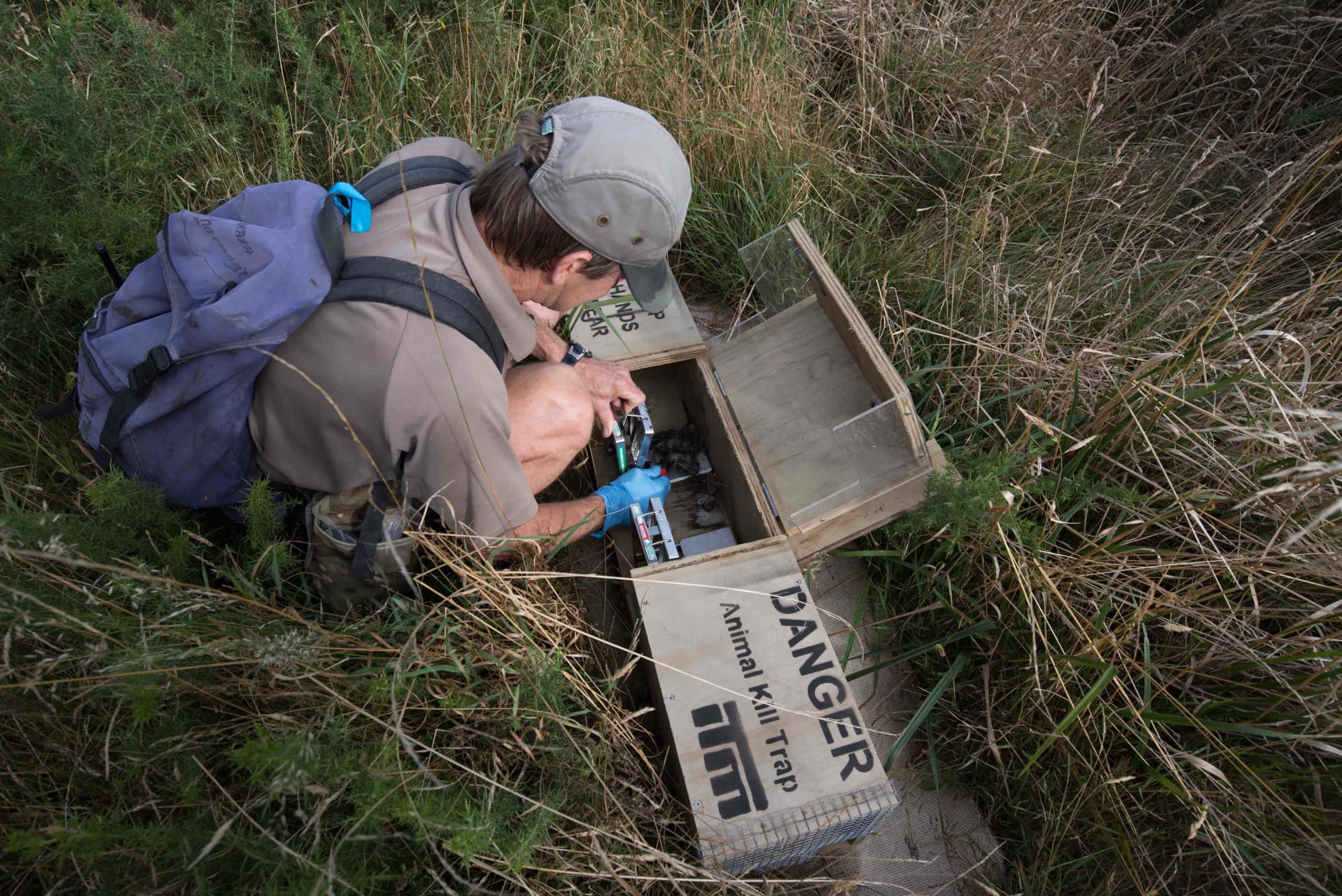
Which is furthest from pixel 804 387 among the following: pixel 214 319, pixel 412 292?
pixel 214 319

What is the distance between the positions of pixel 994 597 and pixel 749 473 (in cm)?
93

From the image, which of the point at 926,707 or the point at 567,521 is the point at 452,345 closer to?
the point at 567,521

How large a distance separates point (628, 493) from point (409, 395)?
1.09 m

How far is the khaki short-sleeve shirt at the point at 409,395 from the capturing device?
2.01 m

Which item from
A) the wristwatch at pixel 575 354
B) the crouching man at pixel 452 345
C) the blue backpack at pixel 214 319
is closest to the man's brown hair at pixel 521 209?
the crouching man at pixel 452 345

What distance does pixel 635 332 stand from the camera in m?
3.11

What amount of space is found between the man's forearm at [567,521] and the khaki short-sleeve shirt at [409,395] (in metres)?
0.25

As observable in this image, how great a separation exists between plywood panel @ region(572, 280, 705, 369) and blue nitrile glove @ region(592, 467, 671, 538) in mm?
450

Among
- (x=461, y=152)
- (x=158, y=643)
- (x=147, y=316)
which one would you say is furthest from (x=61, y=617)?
(x=461, y=152)

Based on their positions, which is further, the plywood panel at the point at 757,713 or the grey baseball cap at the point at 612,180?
the grey baseball cap at the point at 612,180

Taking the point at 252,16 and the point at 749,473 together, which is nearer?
the point at 749,473

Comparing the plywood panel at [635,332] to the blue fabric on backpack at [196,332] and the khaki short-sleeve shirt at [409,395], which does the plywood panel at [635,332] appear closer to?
the khaki short-sleeve shirt at [409,395]

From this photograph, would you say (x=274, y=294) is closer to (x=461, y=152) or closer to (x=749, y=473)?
(x=461, y=152)

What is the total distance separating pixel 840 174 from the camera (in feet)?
13.0
